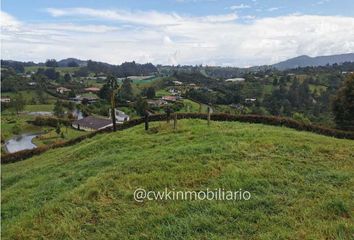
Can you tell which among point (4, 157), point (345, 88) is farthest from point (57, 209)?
point (345, 88)

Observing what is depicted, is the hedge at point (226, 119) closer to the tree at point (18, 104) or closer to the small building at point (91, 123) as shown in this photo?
the small building at point (91, 123)

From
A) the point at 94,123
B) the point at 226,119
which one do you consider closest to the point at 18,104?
the point at 94,123

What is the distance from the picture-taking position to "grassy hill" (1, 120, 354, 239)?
5.27 m

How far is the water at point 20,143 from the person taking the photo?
135ft

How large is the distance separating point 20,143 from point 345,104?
1558 inches

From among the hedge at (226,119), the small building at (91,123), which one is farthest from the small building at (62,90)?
the hedge at (226,119)

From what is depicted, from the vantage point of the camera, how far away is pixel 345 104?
21125mm

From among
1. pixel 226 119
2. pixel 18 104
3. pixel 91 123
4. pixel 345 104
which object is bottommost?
pixel 18 104

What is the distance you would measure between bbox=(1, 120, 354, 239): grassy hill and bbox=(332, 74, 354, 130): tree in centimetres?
1182

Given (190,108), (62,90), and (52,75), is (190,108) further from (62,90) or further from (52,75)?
(52,75)

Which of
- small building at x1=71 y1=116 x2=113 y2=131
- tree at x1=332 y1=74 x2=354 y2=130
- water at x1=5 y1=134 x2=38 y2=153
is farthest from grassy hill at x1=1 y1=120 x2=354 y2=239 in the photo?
small building at x1=71 y1=116 x2=113 y2=131

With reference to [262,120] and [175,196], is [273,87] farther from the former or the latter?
[175,196]

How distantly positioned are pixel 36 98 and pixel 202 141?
7648 centimetres

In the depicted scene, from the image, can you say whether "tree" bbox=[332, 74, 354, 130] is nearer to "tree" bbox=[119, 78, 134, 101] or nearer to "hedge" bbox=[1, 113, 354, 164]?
"hedge" bbox=[1, 113, 354, 164]
